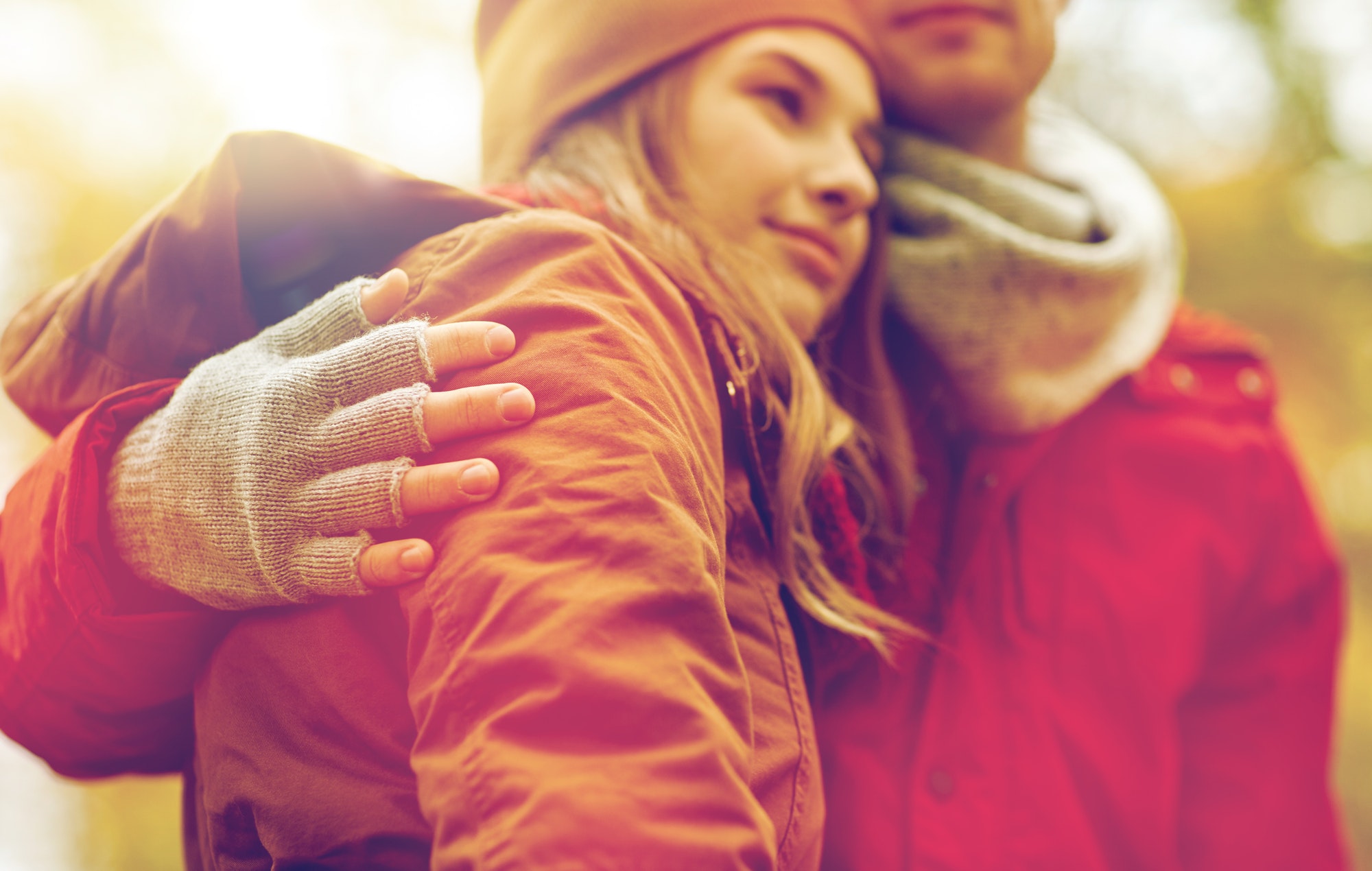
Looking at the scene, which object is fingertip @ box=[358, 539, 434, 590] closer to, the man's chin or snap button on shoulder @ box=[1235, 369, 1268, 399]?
the man's chin

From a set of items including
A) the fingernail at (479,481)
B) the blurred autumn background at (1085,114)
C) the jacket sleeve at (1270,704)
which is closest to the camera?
the fingernail at (479,481)

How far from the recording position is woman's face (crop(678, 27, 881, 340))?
3.94 ft

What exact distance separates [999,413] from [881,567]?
1.10 ft

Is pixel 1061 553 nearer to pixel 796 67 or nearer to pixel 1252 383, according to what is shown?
pixel 1252 383

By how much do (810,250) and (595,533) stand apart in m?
0.76

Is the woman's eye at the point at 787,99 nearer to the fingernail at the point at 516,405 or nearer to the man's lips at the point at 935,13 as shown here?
the man's lips at the point at 935,13

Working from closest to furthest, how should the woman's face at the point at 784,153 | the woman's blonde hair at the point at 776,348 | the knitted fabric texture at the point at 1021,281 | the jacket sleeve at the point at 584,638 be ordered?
the jacket sleeve at the point at 584,638 → the woman's blonde hair at the point at 776,348 → the woman's face at the point at 784,153 → the knitted fabric texture at the point at 1021,281

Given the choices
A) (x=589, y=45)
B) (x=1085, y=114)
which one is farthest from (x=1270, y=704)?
(x=1085, y=114)

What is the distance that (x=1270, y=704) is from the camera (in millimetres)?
1510

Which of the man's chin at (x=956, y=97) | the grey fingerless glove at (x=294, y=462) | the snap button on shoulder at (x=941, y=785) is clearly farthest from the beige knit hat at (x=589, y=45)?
the snap button on shoulder at (x=941, y=785)

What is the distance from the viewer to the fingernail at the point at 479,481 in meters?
0.69

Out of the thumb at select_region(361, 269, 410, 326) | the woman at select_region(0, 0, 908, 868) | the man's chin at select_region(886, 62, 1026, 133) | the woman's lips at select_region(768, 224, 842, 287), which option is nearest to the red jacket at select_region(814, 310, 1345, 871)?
the woman at select_region(0, 0, 908, 868)

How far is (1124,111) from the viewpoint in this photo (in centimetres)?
430

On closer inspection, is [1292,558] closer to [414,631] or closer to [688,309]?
[688,309]
